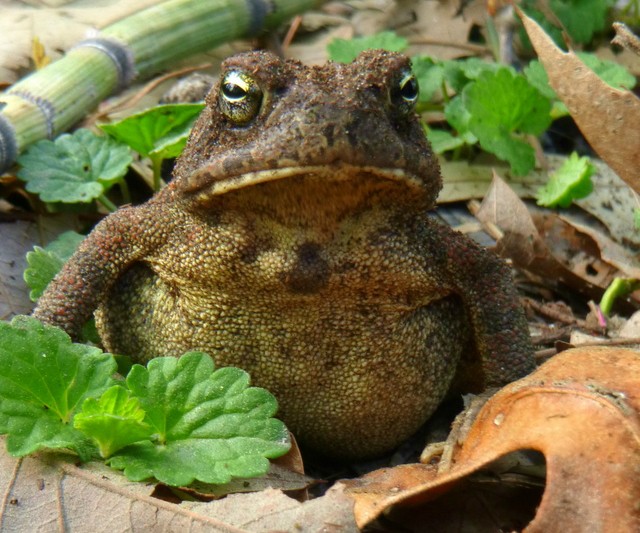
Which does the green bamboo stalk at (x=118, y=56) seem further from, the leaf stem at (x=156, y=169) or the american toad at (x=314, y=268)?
the american toad at (x=314, y=268)

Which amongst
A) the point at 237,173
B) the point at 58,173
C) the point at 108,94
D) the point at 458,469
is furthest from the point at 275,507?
the point at 108,94

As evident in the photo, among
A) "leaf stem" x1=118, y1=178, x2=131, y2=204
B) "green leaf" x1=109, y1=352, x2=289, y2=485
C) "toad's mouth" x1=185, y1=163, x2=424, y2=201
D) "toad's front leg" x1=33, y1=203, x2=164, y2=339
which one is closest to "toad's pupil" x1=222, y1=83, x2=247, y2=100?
"toad's mouth" x1=185, y1=163, x2=424, y2=201

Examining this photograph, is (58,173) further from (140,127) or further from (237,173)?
(237,173)

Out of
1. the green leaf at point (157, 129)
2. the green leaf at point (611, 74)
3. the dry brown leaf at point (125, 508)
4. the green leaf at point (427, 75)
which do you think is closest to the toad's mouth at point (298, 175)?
the dry brown leaf at point (125, 508)

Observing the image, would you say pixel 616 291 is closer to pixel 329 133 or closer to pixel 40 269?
pixel 329 133

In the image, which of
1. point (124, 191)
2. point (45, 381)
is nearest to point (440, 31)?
point (124, 191)

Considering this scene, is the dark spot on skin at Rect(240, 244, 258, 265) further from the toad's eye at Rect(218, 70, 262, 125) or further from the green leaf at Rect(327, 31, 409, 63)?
the green leaf at Rect(327, 31, 409, 63)
